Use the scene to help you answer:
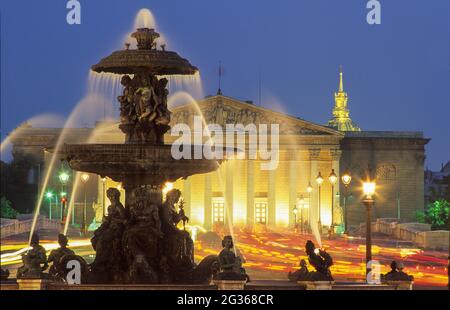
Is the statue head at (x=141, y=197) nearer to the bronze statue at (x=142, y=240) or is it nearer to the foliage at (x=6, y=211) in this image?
the bronze statue at (x=142, y=240)

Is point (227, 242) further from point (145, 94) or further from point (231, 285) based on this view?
point (145, 94)

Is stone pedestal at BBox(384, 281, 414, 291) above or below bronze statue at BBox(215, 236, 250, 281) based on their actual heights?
below

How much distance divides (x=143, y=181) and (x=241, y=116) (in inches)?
3316

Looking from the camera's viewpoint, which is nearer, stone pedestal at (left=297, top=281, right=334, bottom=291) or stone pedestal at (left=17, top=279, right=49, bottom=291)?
stone pedestal at (left=17, top=279, right=49, bottom=291)

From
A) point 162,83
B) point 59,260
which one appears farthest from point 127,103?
point 59,260

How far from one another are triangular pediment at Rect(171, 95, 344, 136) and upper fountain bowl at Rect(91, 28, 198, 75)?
80.5 metres

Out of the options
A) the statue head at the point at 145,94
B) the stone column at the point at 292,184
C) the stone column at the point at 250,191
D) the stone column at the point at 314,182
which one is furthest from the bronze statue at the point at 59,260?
the stone column at the point at 250,191

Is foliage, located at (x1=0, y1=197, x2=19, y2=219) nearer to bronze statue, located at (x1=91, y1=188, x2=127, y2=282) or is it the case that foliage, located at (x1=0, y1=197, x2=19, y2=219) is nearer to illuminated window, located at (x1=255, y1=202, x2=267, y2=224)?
illuminated window, located at (x1=255, y1=202, x2=267, y2=224)

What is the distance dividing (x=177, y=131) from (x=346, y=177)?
2478 inches

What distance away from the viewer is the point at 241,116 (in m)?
110

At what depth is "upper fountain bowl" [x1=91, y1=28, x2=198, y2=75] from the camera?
2561cm

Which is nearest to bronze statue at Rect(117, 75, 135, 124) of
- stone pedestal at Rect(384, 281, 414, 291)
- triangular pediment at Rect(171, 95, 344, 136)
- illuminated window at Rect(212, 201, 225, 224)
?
stone pedestal at Rect(384, 281, 414, 291)
